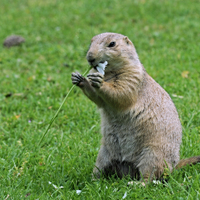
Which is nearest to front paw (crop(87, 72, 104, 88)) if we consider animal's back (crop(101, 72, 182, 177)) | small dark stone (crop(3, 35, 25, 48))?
animal's back (crop(101, 72, 182, 177))

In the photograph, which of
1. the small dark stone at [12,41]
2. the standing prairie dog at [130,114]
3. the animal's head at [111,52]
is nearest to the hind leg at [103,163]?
the standing prairie dog at [130,114]

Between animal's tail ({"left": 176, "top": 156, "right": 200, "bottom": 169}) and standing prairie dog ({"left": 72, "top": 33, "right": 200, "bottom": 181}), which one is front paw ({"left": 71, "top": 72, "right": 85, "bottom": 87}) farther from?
animal's tail ({"left": 176, "top": 156, "right": 200, "bottom": 169})

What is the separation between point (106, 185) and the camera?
3504 mm

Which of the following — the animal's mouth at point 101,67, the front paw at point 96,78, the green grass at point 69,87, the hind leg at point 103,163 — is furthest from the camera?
the hind leg at point 103,163

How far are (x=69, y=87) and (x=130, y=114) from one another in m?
2.80

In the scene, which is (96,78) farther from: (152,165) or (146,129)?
(152,165)

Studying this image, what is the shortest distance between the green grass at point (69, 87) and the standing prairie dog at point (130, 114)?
0.23m

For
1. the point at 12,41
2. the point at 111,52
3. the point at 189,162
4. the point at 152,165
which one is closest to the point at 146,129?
the point at 152,165

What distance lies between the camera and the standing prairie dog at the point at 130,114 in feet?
11.6

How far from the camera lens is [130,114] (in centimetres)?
365

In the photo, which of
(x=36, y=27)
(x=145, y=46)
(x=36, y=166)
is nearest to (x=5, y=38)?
(x=36, y=27)

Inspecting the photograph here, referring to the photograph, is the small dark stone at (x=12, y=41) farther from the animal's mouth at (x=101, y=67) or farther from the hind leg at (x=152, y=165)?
the hind leg at (x=152, y=165)

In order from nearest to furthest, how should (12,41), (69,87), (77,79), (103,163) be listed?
(77,79) → (103,163) → (69,87) → (12,41)

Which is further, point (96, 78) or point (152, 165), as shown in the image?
point (152, 165)
